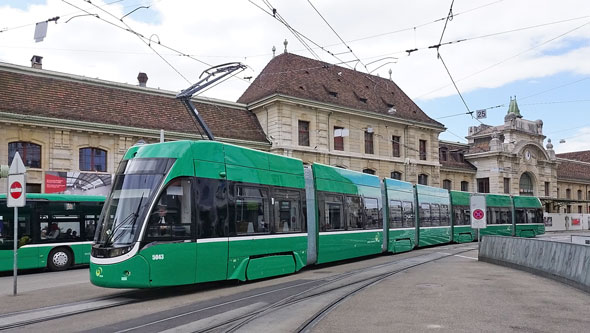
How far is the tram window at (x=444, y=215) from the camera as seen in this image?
30.5m

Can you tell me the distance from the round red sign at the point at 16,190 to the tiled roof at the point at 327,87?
2413 cm

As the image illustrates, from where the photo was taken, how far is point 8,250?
1873 cm

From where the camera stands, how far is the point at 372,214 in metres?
21.5

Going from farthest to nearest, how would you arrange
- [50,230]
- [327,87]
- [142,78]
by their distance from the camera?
[327,87] < [142,78] < [50,230]

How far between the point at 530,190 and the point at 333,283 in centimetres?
5485

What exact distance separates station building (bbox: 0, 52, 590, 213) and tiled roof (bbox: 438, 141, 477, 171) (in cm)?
17

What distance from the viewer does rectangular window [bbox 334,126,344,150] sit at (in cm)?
3972

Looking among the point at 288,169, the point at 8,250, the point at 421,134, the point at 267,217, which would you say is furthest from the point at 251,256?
the point at 421,134

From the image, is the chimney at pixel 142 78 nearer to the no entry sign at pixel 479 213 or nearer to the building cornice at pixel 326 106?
the building cornice at pixel 326 106

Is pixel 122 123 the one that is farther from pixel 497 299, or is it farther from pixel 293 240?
pixel 497 299

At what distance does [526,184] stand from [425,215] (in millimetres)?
39243

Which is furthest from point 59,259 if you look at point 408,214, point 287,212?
point 408,214

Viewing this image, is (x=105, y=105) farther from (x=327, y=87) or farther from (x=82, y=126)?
(x=327, y=87)

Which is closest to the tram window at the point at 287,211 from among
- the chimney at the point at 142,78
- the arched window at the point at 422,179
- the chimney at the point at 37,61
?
the chimney at the point at 37,61
